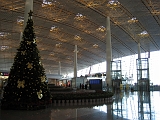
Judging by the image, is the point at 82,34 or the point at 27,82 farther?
the point at 82,34

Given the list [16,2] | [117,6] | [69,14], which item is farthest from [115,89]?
[16,2]

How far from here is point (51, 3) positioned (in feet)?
102

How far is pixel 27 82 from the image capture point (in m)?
11.6

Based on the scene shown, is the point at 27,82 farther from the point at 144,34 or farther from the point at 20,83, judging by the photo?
the point at 144,34

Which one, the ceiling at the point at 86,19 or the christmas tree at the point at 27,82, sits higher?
the ceiling at the point at 86,19

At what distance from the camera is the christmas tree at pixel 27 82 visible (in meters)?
11.5

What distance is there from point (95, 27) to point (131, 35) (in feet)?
31.1

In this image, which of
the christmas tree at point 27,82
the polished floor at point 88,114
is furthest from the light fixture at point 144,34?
the christmas tree at point 27,82

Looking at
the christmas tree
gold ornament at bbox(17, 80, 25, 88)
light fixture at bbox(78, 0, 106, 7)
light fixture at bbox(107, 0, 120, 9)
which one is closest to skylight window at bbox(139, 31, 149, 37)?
light fixture at bbox(107, 0, 120, 9)

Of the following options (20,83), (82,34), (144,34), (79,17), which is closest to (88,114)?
(20,83)

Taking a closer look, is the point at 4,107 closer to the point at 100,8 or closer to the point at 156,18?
the point at 100,8

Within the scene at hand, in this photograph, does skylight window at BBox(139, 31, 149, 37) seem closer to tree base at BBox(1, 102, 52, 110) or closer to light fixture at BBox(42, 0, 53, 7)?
light fixture at BBox(42, 0, 53, 7)

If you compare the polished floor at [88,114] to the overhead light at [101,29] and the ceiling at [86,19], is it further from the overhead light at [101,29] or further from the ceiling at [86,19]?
the overhead light at [101,29]

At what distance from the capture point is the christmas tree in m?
11.5
